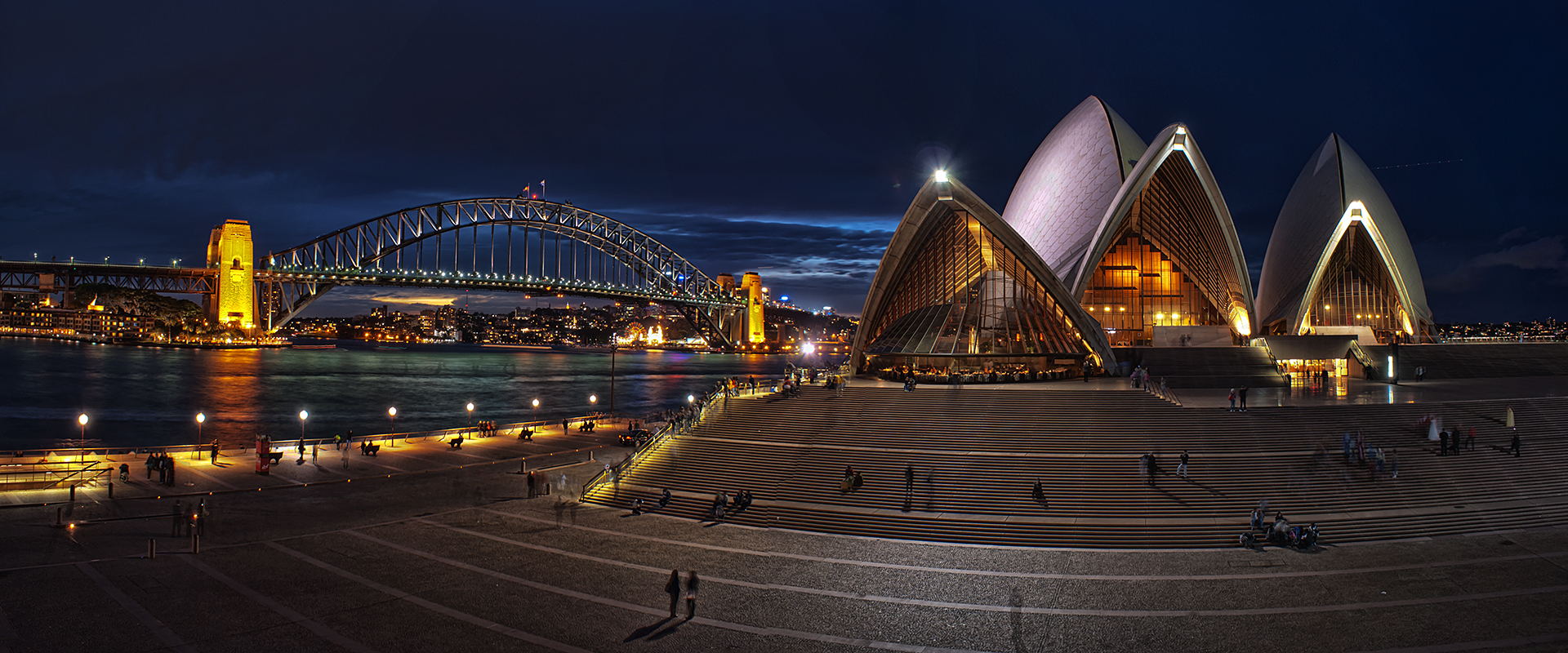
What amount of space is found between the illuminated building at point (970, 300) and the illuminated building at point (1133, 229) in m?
1.92

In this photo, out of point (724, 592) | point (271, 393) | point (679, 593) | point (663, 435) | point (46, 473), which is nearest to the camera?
point (679, 593)

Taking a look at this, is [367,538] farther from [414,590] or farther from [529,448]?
[529,448]

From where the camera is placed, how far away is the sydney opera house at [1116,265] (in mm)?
25953

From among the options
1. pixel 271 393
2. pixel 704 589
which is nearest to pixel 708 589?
pixel 704 589

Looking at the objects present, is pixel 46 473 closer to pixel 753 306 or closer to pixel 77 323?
pixel 753 306

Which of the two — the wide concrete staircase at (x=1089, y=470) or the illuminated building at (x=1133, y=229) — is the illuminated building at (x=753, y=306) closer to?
Result: the illuminated building at (x=1133, y=229)

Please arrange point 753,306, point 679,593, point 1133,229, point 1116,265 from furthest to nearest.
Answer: point 753,306 < point 1116,265 < point 1133,229 < point 679,593

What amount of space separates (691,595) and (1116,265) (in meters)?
30.3

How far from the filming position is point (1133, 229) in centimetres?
3375

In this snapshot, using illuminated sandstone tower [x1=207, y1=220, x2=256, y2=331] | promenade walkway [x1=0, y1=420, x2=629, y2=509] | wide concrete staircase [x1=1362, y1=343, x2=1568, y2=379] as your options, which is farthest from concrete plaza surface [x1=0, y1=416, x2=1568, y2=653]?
illuminated sandstone tower [x1=207, y1=220, x2=256, y2=331]

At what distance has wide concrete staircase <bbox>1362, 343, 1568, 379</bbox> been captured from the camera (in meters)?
27.6

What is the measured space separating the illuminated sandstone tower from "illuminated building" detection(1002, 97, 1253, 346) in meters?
75.1

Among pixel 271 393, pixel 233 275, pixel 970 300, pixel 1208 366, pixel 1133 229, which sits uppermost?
pixel 233 275

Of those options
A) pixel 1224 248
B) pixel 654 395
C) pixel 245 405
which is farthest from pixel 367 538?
pixel 654 395
